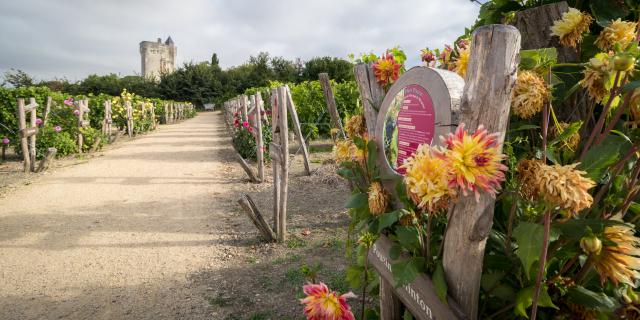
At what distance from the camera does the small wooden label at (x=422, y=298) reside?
44.4 inches

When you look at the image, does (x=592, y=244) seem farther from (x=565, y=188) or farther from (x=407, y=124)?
(x=407, y=124)

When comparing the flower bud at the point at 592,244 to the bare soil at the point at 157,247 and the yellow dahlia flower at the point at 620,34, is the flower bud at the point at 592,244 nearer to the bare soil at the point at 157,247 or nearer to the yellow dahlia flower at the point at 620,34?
the yellow dahlia flower at the point at 620,34

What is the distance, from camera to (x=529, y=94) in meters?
0.93

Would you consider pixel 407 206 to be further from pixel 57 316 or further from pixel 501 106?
pixel 57 316

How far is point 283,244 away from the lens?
14.3 feet

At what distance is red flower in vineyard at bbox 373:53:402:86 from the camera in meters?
1.65

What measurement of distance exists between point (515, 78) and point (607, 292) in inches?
28.6

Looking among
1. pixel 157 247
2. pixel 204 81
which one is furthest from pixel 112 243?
pixel 204 81

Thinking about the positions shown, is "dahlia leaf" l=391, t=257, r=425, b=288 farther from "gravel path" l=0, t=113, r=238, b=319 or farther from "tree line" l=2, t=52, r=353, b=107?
"tree line" l=2, t=52, r=353, b=107

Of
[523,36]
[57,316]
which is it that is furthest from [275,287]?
[523,36]

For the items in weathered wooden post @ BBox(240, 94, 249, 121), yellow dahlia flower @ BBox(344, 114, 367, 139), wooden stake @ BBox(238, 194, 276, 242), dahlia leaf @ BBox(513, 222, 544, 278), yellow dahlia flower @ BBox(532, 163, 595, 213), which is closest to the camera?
yellow dahlia flower @ BBox(532, 163, 595, 213)

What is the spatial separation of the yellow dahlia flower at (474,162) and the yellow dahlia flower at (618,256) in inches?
14.3

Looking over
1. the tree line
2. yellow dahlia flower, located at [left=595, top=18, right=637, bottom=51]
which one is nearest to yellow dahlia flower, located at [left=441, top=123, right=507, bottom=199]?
yellow dahlia flower, located at [left=595, top=18, right=637, bottom=51]

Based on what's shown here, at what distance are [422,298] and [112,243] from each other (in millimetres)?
4323
